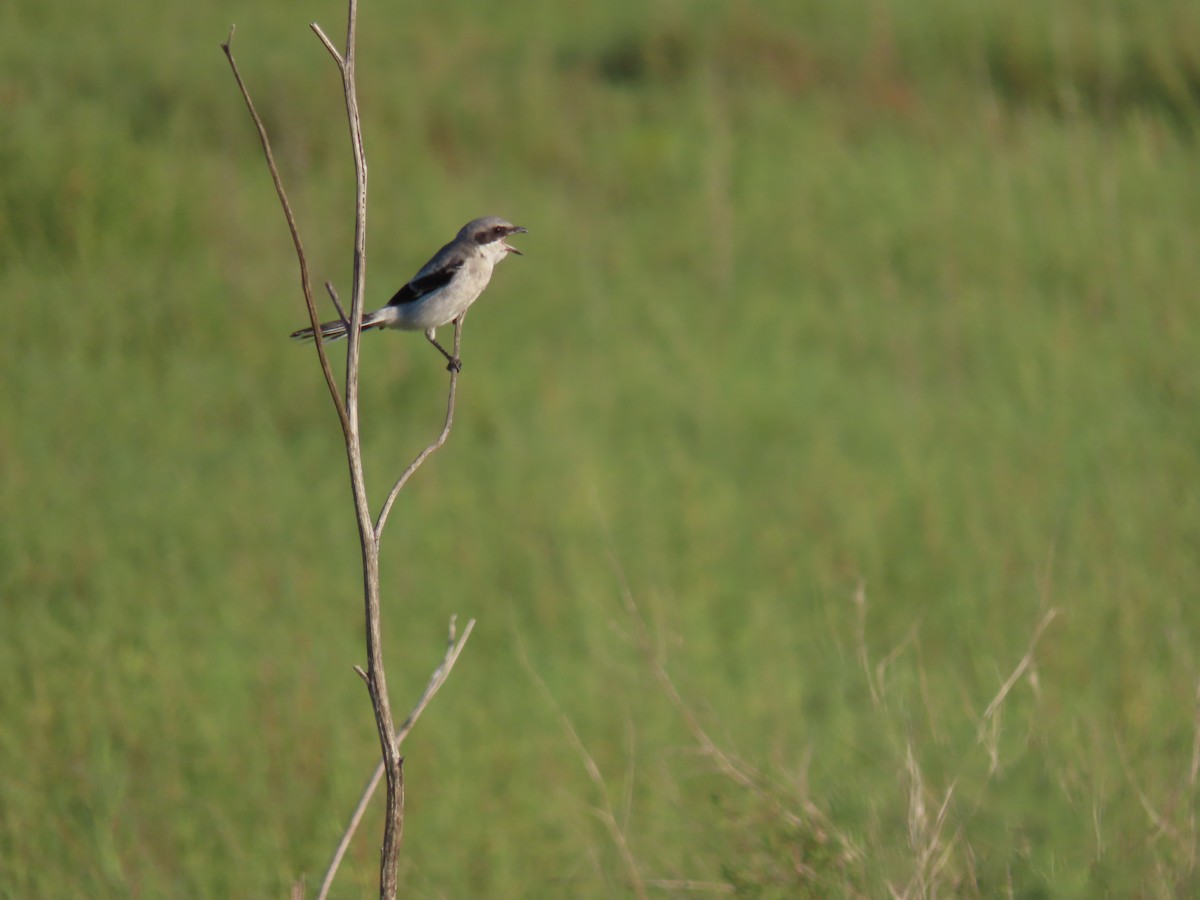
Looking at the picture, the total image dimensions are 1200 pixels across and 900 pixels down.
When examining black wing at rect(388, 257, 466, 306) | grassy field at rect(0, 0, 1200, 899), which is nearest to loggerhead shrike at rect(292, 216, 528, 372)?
black wing at rect(388, 257, 466, 306)

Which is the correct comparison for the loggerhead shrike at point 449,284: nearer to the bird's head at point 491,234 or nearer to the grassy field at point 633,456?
the bird's head at point 491,234

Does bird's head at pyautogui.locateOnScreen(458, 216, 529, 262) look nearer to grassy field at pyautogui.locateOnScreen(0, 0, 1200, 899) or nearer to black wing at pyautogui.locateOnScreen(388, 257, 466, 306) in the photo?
black wing at pyautogui.locateOnScreen(388, 257, 466, 306)

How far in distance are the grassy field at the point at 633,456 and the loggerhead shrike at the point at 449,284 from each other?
98cm

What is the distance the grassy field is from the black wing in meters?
1.02

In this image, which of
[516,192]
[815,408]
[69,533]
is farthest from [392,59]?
[69,533]

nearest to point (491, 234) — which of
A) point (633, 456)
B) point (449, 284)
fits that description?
point (449, 284)

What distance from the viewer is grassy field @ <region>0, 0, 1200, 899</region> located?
4.66 meters

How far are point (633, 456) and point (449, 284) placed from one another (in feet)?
18.3

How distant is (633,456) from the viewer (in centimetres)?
822

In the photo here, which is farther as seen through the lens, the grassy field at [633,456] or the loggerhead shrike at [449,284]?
the grassy field at [633,456]

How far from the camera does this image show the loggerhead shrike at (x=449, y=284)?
8.12 feet

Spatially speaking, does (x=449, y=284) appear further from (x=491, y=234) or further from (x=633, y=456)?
(x=633, y=456)

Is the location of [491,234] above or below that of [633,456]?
above

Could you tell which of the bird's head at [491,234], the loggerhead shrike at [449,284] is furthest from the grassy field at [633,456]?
the bird's head at [491,234]
